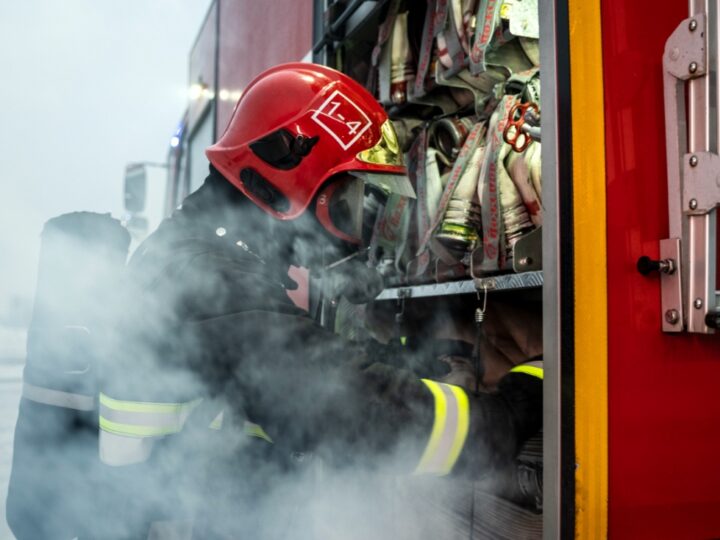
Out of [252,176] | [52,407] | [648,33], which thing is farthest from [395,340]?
[648,33]

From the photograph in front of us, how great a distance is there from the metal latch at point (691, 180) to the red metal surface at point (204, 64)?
4.49 metres

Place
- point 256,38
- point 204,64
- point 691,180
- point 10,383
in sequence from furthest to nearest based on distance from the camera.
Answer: point 204,64
point 256,38
point 10,383
point 691,180

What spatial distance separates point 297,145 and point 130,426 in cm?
81

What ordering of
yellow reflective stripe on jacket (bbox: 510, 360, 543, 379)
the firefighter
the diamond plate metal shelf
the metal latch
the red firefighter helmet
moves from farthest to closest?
the red firefighter helmet, the diamond plate metal shelf, yellow reflective stripe on jacket (bbox: 510, 360, 543, 379), the firefighter, the metal latch

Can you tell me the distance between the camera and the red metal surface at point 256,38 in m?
3.11

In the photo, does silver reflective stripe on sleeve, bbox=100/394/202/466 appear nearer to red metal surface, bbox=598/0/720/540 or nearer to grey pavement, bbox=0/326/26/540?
grey pavement, bbox=0/326/26/540

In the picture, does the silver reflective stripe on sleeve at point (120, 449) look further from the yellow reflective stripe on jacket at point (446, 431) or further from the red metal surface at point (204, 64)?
the red metal surface at point (204, 64)

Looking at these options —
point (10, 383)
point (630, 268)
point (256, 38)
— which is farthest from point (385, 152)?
point (256, 38)

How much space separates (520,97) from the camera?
1734 millimetres

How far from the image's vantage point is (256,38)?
12.8 ft

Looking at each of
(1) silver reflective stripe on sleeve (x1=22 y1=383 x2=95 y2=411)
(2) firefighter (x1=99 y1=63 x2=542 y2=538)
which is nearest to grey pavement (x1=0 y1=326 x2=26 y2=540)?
(1) silver reflective stripe on sleeve (x1=22 y1=383 x2=95 y2=411)

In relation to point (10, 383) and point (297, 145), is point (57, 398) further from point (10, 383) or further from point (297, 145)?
point (297, 145)

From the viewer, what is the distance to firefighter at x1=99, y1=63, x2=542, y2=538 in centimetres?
122

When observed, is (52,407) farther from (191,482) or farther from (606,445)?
(606,445)
